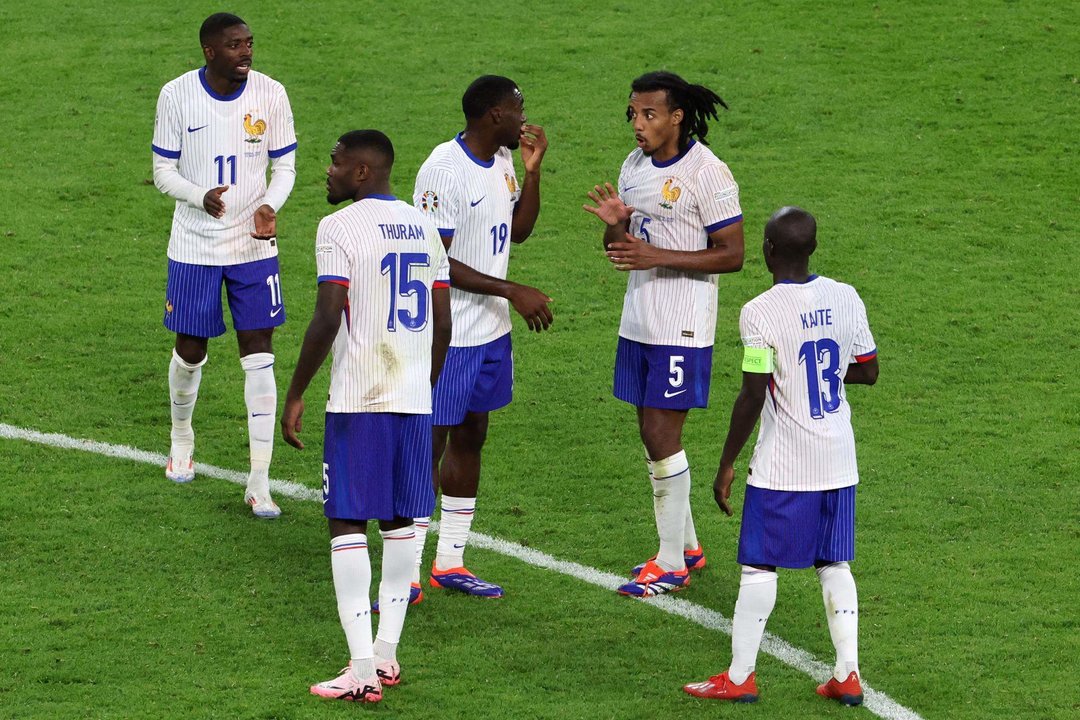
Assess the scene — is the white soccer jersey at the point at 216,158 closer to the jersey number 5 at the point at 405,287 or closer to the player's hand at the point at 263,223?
the player's hand at the point at 263,223

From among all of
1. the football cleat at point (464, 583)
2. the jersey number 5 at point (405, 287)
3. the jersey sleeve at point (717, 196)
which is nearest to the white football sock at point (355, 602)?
the jersey number 5 at point (405, 287)

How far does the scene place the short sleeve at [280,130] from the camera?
7.57 meters

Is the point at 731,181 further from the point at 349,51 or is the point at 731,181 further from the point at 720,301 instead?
the point at 349,51

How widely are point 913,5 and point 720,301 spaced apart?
5.47 m

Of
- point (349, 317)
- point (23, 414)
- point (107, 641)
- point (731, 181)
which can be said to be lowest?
point (107, 641)

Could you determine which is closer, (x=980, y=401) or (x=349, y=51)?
(x=980, y=401)

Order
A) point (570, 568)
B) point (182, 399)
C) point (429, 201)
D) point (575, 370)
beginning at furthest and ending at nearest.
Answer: point (575, 370)
point (182, 399)
point (570, 568)
point (429, 201)

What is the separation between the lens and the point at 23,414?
27.9 ft

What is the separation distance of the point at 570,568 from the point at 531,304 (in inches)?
49.6

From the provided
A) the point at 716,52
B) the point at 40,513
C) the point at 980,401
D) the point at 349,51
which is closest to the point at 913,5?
the point at 716,52

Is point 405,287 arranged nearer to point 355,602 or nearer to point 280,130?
point 355,602

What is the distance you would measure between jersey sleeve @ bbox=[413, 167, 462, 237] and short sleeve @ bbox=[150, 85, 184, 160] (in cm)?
160

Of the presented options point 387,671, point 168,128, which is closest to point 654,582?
point 387,671

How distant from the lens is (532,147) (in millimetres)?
6895
